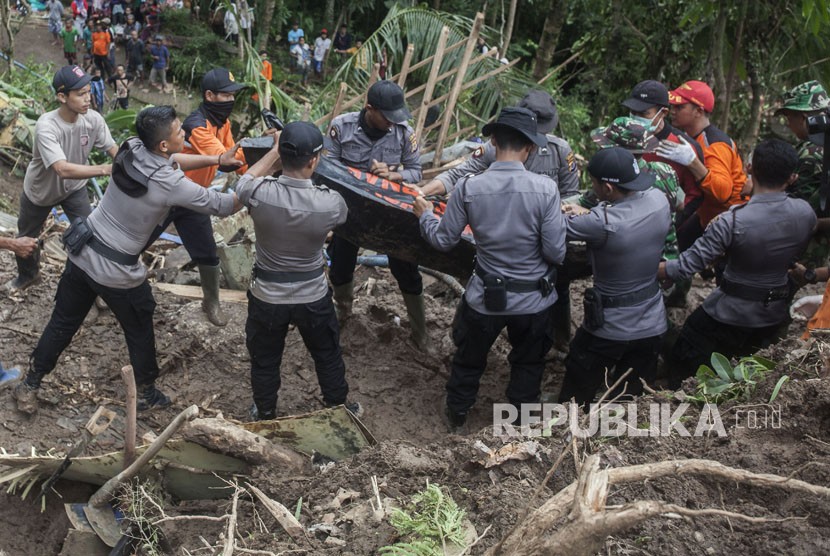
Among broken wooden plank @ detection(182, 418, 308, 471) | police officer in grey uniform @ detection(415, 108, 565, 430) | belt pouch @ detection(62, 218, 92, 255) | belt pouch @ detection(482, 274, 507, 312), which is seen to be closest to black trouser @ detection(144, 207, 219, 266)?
belt pouch @ detection(62, 218, 92, 255)

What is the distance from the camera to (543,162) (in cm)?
486

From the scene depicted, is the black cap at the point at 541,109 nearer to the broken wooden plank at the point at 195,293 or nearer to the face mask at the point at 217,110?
the face mask at the point at 217,110

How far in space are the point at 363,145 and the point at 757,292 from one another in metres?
2.57

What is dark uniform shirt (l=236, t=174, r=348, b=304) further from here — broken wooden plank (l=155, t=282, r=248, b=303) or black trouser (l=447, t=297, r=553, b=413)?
broken wooden plank (l=155, t=282, r=248, b=303)

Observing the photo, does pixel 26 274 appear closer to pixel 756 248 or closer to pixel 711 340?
pixel 711 340

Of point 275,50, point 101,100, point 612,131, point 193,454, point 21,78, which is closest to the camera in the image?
point 193,454

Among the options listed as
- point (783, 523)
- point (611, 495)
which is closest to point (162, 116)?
point (611, 495)

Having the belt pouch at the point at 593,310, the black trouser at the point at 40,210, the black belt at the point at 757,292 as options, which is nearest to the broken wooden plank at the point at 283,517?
the belt pouch at the point at 593,310

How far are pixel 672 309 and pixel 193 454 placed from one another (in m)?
3.85

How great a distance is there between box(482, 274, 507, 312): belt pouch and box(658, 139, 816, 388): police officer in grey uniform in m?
0.97

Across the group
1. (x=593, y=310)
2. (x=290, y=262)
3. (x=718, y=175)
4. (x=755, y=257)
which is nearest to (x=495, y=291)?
(x=593, y=310)

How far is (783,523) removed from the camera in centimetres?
266

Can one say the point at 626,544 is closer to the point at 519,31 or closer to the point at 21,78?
the point at 21,78

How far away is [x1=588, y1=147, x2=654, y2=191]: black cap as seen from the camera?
13.1ft
